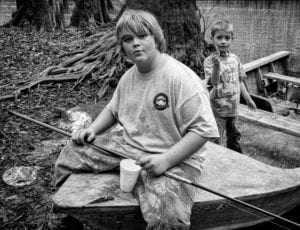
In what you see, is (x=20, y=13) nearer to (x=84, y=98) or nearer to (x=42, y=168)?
(x=84, y=98)

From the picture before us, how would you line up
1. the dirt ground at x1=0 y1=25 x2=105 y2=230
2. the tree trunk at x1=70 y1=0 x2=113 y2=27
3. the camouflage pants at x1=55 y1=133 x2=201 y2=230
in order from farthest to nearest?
the tree trunk at x1=70 y1=0 x2=113 y2=27 < the dirt ground at x1=0 y1=25 x2=105 y2=230 < the camouflage pants at x1=55 y1=133 x2=201 y2=230

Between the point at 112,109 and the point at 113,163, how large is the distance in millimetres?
402

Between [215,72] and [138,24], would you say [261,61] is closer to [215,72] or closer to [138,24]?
[215,72]

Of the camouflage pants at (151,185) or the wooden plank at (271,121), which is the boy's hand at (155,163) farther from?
the wooden plank at (271,121)

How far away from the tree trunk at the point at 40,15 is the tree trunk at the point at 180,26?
557 centimetres

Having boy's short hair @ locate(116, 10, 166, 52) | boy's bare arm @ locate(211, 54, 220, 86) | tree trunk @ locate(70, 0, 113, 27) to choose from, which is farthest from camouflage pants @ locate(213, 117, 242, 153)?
tree trunk @ locate(70, 0, 113, 27)

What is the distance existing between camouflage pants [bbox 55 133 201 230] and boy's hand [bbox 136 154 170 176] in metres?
0.07

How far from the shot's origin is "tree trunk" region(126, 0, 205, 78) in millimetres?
5453

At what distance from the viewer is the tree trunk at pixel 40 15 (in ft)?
34.1

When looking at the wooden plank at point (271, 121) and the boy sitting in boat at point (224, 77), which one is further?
the wooden plank at point (271, 121)

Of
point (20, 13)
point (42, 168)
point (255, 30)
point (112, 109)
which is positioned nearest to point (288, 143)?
point (112, 109)

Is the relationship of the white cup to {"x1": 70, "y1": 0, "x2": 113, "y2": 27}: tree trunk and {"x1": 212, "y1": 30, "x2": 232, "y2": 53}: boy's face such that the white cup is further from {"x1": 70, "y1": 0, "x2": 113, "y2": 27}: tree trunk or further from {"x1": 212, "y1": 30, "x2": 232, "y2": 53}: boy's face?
{"x1": 70, "y1": 0, "x2": 113, "y2": 27}: tree trunk

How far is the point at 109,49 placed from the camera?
658 cm

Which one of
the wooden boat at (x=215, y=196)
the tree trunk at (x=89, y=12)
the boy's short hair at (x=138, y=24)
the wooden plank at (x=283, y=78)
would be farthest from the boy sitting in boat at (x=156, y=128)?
the tree trunk at (x=89, y=12)
